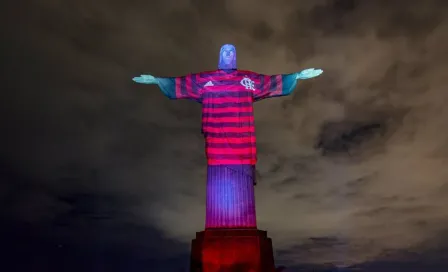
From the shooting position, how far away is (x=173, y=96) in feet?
62.2

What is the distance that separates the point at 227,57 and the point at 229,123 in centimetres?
291

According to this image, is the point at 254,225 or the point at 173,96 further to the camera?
the point at 173,96

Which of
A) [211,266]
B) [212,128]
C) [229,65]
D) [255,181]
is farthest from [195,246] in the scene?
[229,65]

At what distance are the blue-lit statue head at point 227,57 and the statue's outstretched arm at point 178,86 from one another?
1.30 metres

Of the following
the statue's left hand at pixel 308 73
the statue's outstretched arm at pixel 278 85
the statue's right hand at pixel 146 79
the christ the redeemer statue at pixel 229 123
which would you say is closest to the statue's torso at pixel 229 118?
the christ the redeemer statue at pixel 229 123

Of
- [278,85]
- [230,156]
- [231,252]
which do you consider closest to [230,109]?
[230,156]

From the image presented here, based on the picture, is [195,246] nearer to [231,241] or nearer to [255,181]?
[231,241]

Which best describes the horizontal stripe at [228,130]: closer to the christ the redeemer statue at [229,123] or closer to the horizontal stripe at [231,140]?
the christ the redeemer statue at [229,123]

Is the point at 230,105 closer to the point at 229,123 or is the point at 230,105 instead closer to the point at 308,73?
the point at 229,123

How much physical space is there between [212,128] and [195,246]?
15.1 ft

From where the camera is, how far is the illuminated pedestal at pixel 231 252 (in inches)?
632

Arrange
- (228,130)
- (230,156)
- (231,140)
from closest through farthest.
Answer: (230,156) → (231,140) → (228,130)

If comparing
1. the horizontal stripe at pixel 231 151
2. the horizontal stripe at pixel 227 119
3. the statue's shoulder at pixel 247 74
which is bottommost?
the horizontal stripe at pixel 231 151

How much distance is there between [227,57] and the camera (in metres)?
19.3
